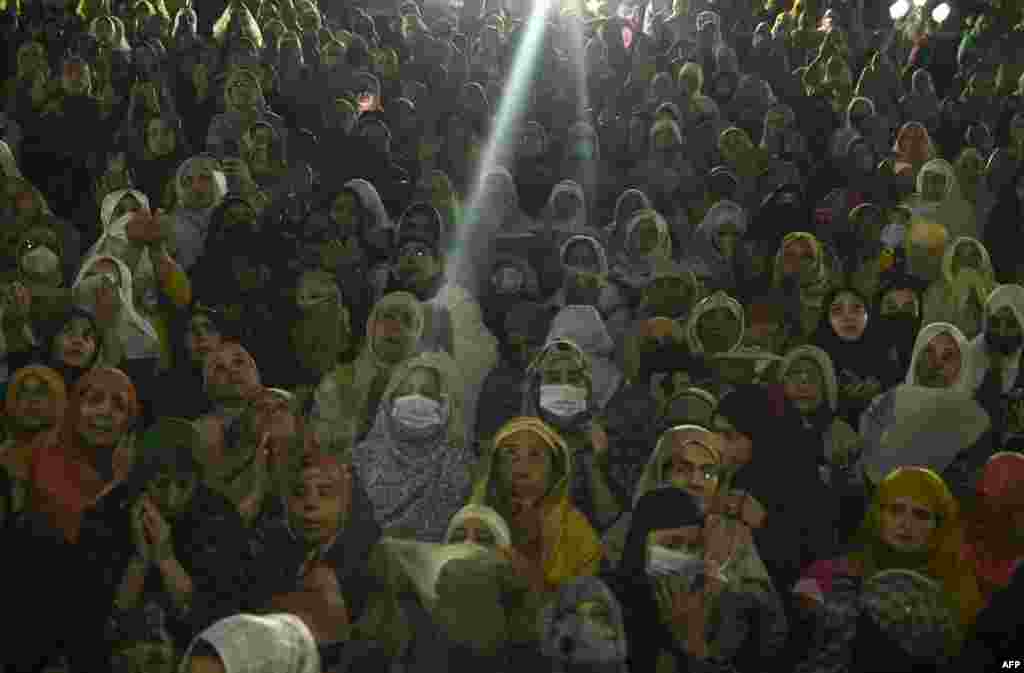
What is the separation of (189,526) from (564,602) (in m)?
1.26

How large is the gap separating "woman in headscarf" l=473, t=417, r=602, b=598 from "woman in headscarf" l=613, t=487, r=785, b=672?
0.72ft

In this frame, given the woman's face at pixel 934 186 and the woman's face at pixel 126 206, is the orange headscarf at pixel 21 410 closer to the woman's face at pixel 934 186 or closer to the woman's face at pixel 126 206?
the woman's face at pixel 126 206

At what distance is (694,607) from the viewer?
12.5 ft

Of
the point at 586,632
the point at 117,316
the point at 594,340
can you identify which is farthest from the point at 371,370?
the point at 586,632

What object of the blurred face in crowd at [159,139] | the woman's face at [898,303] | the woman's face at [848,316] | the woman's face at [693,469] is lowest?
the woman's face at [693,469]

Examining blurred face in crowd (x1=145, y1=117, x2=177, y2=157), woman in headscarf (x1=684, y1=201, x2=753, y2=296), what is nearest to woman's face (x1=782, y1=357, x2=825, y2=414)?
woman in headscarf (x1=684, y1=201, x2=753, y2=296)

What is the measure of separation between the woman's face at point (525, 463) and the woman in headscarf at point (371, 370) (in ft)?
2.95

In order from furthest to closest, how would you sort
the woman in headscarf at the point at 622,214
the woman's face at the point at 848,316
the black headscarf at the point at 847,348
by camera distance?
the woman in headscarf at the point at 622,214 < the woman's face at the point at 848,316 < the black headscarf at the point at 847,348

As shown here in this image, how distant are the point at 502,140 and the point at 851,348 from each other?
3.95 meters

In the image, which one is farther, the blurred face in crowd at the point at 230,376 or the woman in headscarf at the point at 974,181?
the woman in headscarf at the point at 974,181

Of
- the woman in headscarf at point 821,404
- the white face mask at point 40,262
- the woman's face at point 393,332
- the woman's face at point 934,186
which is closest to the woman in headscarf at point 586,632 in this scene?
the woman in headscarf at point 821,404

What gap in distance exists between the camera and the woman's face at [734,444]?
4508 millimetres

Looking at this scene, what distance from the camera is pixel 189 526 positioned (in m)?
4.00

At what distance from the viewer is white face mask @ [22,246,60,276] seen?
19.0 feet
